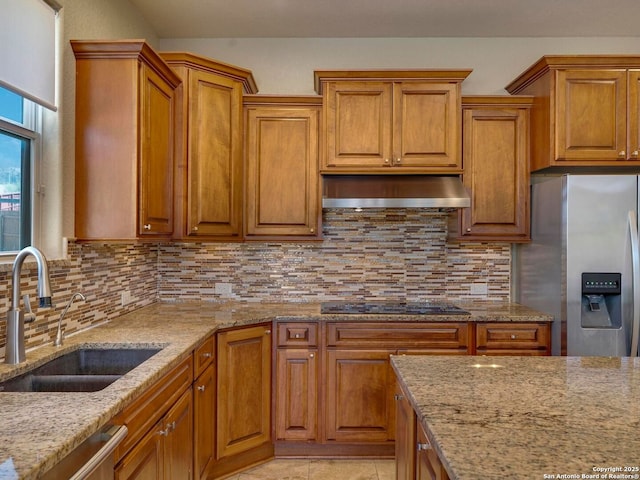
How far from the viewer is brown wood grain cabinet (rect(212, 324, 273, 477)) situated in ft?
8.28

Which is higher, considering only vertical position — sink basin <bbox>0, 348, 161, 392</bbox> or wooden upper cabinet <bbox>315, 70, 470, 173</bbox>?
wooden upper cabinet <bbox>315, 70, 470, 173</bbox>

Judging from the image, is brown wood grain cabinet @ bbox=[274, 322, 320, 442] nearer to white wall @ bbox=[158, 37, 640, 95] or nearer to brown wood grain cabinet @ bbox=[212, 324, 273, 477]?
brown wood grain cabinet @ bbox=[212, 324, 273, 477]

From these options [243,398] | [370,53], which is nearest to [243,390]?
[243,398]

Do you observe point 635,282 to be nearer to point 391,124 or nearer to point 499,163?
point 499,163

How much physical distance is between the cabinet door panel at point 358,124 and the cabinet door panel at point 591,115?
3.65 ft

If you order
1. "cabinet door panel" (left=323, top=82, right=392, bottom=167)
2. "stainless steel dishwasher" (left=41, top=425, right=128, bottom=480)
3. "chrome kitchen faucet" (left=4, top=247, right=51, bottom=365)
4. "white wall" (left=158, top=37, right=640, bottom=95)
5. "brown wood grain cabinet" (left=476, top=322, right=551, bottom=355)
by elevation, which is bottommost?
"brown wood grain cabinet" (left=476, top=322, right=551, bottom=355)

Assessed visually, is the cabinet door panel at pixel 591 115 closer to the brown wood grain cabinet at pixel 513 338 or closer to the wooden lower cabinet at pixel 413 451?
the brown wood grain cabinet at pixel 513 338

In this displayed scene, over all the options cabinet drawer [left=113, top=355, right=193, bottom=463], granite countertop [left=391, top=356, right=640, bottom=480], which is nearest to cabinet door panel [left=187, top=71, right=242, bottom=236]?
cabinet drawer [left=113, top=355, right=193, bottom=463]

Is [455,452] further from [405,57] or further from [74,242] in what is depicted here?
[405,57]

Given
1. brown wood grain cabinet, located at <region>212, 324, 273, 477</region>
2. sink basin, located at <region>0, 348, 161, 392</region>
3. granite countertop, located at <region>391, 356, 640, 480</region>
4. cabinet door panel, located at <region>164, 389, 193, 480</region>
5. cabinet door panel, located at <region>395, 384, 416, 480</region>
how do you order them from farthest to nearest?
brown wood grain cabinet, located at <region>212, 324, 273, 477</region> < cabinet door panel, located at <region>164, 389, 193, 480</region> < sink basin, located at <region>0, 348, 161, 392</region> < cabinet door panel, located at <region>395, 384, 416, 480</region> < granite countertop, located at <region>391, 356, 640, 480</region>

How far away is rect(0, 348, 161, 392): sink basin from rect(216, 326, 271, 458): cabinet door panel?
2.02 ft

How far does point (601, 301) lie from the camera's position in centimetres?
267

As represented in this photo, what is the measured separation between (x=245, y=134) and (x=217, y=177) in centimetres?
41

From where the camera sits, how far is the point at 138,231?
2156 mm
